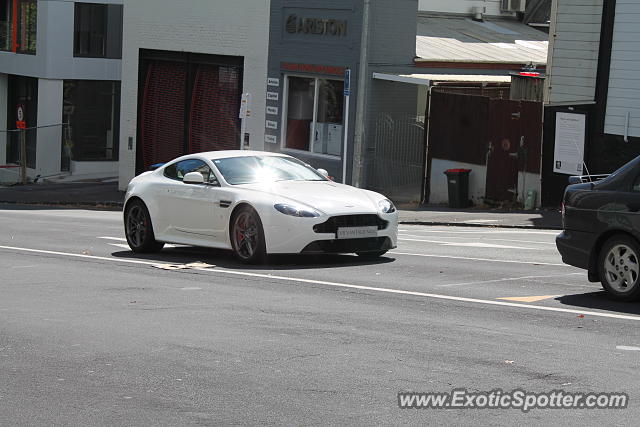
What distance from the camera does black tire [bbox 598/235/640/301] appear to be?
1069cm

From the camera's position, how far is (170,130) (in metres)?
36.1

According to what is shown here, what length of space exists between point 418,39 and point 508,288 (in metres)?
20.3

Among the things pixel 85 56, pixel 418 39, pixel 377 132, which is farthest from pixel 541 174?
pixel 85 56

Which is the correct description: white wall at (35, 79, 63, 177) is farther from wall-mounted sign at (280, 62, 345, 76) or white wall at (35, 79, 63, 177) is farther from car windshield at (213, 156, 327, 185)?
car windshield at (213, 156, 327, 185)

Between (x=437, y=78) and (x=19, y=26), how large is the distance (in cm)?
2140

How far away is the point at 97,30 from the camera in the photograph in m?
43.2

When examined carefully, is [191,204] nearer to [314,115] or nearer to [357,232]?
[357,232]

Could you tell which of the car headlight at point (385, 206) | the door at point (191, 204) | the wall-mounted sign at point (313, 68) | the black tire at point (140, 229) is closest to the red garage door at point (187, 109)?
the wall-mounted sign at point (313, 68)

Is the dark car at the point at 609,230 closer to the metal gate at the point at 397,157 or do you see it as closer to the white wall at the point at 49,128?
the metal gate at the point at 397,157

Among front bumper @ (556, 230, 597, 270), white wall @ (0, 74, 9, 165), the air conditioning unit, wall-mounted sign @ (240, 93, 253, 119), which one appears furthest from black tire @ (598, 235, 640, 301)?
white wall @ (0, 74, 9, 165)

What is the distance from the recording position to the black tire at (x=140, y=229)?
1575cm

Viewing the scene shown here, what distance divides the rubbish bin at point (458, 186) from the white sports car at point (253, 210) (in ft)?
35.1
